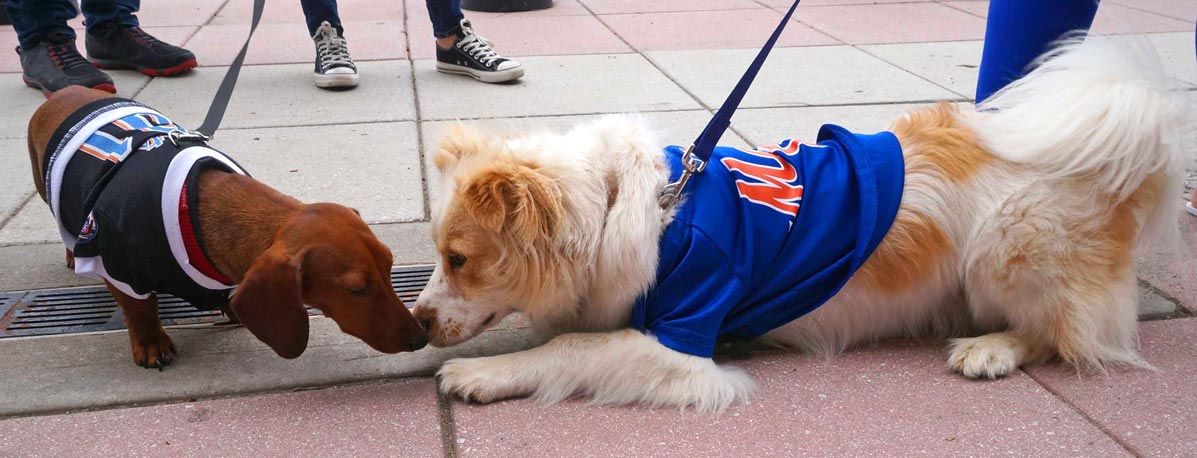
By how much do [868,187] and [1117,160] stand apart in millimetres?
801

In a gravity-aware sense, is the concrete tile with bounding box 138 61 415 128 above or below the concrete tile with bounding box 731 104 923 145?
below

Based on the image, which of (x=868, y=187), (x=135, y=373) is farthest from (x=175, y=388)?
(x=868, y=187)

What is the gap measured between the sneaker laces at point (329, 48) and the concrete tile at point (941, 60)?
4.20 meters

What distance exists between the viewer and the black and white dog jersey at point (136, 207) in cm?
295

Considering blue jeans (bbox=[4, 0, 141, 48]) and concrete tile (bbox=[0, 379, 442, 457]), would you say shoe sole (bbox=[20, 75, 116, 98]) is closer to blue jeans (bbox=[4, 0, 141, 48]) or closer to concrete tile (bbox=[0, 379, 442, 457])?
blue jeans (bbox=[4, 0, 141, 48])

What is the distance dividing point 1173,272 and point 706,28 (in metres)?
5.51

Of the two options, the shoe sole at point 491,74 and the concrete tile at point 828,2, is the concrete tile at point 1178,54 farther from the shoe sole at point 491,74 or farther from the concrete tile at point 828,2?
the shoe sole at point 491,74

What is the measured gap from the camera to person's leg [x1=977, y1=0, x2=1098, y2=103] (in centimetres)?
407

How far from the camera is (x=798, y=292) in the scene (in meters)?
3.12

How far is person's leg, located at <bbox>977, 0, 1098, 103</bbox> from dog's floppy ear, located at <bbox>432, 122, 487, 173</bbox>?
8.33 feet

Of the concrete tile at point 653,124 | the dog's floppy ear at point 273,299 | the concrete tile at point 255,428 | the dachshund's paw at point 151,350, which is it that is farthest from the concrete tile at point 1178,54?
the dachshund's paw at point 151,350

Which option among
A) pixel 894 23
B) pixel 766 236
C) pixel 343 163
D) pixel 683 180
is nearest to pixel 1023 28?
pixel 766 236

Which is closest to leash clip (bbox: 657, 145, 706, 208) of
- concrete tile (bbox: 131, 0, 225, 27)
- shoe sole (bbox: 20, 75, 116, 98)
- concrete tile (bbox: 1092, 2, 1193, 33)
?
shoe sole (bbox: 20, 75, 116, 98)

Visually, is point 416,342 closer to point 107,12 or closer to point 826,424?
point 826,424
